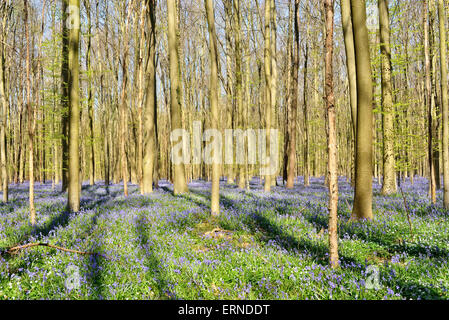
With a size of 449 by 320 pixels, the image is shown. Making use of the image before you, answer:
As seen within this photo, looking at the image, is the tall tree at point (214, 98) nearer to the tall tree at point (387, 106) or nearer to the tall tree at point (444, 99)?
the tall tree at point (444, 99)

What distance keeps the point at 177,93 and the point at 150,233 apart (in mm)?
8502

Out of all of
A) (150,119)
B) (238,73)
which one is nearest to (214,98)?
(150,119)

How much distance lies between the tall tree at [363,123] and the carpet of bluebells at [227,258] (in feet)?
1.67

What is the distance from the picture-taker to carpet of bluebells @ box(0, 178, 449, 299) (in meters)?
3.60

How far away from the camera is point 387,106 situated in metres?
11.1

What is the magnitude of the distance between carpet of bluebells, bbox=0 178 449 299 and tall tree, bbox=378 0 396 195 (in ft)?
14.1

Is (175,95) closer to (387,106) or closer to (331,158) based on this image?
(387,106)

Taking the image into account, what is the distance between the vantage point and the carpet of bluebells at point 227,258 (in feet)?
11.8

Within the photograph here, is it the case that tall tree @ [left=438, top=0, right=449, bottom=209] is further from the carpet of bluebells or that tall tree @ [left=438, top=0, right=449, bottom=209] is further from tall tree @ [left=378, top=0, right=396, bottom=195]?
tall tree @ [left=378, top=0, right=396, bottom=195]

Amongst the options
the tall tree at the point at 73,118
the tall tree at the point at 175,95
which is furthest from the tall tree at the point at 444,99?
the tall tree at the point at 73,118

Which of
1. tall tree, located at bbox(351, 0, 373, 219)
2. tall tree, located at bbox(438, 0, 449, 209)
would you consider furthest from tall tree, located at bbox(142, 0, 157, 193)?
tall tree, located at bbox(438, 0, 449, 209)

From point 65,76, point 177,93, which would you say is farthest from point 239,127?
point 65,76

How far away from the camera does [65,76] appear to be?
48.5ft
